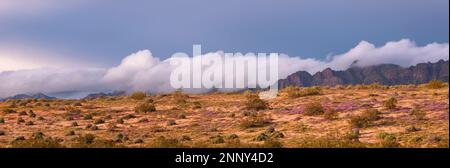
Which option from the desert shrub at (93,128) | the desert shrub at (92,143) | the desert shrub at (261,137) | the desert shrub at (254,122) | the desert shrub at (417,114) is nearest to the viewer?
the desert shrub at (92,143)

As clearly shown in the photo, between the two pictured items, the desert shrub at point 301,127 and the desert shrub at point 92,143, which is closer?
the desert shrub at point 92,143

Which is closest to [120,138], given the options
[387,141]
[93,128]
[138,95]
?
[93,128]

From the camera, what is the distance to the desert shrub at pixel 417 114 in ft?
110

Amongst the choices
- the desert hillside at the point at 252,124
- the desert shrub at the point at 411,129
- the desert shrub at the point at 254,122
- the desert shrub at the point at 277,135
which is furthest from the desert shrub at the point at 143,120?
the desert shrub at the point at 411,129

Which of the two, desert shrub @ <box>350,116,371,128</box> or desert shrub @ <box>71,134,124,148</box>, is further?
desert shrub @ <box>350,116,371,128</box>

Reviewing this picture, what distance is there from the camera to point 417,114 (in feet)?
114

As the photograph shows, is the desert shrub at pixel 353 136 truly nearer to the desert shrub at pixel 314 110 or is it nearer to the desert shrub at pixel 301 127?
the desert shrub at pixel 301 127

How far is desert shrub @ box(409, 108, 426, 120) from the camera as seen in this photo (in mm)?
33672

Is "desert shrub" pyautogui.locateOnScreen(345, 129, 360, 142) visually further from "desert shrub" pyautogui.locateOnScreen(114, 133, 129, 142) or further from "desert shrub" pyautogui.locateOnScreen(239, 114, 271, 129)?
"desert shrub" pyautogui.locateOnScreen(114, 133, 129, 142)

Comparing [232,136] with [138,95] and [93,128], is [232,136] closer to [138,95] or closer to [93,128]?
[93,128]

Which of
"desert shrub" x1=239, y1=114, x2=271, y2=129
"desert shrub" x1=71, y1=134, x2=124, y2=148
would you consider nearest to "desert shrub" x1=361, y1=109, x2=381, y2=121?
"desert shrub" x1=239, y1=114, x2=271, y2=129
